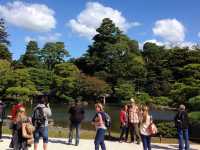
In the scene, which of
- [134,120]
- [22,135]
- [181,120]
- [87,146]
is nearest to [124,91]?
[134,120]

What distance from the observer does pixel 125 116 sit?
1653 cm

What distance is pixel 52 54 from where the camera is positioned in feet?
269

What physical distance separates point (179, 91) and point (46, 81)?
47.9 m

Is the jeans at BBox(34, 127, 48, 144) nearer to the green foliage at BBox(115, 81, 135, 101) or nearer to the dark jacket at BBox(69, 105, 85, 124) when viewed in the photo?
the dark jacket at BBox(69, 105, 85, 124)

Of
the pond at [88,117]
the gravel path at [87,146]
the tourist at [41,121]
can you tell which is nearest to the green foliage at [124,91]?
the pond at [88,117]

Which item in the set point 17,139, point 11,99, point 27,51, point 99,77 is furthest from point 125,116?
point 27,51

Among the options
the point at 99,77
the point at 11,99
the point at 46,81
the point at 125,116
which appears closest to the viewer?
the point at 125,116

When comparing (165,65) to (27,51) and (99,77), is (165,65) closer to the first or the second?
(99,77)

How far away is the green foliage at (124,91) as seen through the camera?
6599 cm

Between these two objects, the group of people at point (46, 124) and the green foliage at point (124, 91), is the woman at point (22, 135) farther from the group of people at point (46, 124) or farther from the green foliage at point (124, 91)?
the green foliage at point (124, 91)

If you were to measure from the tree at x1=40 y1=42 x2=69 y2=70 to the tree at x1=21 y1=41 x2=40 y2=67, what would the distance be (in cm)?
157

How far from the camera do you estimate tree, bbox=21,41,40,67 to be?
3177 inches

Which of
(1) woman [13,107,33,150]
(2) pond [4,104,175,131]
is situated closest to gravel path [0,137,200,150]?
(1) woman [13,107,33,150]

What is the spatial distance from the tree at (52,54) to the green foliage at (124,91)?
17066 millimetres
